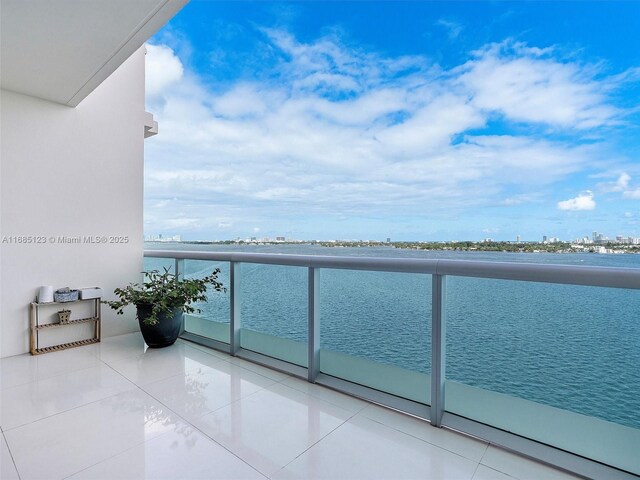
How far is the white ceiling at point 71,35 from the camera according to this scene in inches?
70.2

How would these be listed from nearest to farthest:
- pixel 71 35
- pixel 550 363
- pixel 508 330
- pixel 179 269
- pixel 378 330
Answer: pixel 550 363, pixel 508 330, pixel 71 35, pixel 378 330, pixel 179 269

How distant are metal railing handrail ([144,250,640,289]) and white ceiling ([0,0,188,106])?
1825 mm

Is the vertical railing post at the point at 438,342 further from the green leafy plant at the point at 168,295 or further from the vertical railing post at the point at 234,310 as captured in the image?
the green leafy plant at the point at 168,295

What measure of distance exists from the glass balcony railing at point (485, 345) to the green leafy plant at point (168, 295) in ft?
3.33

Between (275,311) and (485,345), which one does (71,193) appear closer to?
(275,311)

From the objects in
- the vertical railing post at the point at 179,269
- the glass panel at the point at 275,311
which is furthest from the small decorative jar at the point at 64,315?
the glass panel at the point at 275,311

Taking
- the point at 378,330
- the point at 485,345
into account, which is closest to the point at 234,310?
the point at 378,330

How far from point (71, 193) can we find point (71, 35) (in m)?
1.90

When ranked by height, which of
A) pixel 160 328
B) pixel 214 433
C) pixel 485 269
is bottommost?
pixel 214 433

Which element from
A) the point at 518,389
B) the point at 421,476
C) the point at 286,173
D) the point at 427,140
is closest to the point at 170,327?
the point at 421,476

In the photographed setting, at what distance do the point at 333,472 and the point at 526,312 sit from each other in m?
1.26

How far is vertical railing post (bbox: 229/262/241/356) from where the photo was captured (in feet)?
9.82

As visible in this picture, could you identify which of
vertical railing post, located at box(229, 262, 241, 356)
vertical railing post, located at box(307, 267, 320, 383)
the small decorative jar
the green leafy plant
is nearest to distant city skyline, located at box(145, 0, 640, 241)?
the small decorative jar

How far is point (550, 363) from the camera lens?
1562mm
